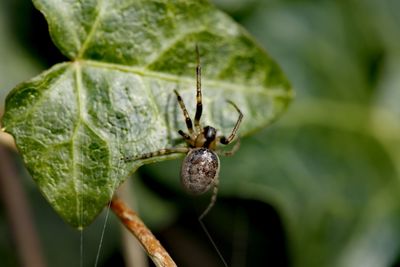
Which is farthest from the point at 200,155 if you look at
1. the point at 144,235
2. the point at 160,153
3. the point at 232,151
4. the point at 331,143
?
the point at 331,143

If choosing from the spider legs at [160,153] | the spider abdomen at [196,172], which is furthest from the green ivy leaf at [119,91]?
the spider abdomen at [196,172]

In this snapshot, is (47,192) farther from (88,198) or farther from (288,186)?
(288,186)

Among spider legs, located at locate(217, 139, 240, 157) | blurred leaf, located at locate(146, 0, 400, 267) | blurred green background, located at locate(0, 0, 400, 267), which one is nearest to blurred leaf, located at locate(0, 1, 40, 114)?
blurred green background, located at locate(0, 0, 400, 267)

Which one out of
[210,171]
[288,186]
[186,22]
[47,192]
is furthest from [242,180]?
[47,192]

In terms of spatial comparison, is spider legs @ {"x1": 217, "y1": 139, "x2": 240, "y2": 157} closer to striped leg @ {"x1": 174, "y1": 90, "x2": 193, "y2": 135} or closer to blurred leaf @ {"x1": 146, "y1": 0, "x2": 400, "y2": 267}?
blurred leaf @ {"x1": 146, "y1": 0, "x2": 400, "y2": 267}

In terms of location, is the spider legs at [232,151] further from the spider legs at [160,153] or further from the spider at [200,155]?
Result: the spider legs at [160,153]

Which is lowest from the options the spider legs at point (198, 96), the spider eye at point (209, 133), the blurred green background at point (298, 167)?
the blurred green background at point (298, 167)
